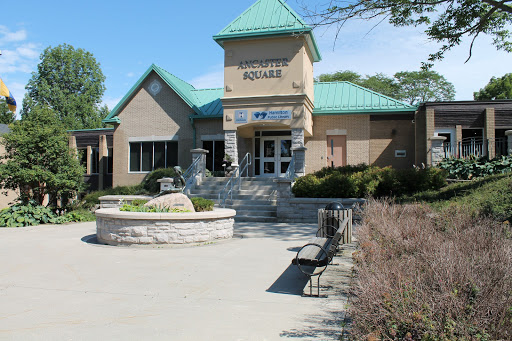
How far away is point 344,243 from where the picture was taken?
346 inches

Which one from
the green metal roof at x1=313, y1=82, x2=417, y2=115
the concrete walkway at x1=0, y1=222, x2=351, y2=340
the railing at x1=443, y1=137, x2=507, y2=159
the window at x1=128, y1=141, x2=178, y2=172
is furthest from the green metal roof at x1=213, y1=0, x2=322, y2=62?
the concrete walkway at x1=0, y1=222, x2=351, y2=340

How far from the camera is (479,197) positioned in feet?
33.7

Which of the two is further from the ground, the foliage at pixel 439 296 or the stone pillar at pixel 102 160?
the stone pillar at pixel 102 160

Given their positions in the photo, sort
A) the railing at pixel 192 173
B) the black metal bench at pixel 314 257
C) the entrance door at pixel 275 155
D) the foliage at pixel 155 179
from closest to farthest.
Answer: the black metal bench at pixel 314 257, the railing at pixel 192 173, the foliage at pixel 155 179, the entrance door at pixel 275 155

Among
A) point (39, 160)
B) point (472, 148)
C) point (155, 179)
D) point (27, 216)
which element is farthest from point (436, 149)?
point (27, 216)

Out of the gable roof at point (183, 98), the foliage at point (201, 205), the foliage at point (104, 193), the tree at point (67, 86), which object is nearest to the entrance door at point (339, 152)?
the gable roof at point (183, 98)

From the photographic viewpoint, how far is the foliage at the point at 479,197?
8273 millimetres

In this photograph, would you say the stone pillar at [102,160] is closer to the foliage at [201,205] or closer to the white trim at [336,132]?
the white trim at [336,132]

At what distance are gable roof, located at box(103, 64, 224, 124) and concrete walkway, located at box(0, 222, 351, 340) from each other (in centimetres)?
1353

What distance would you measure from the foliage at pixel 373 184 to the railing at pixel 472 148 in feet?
15.0

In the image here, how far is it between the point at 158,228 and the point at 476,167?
1204 centimetres

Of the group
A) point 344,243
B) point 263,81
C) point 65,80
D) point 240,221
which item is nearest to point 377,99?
point 263,81

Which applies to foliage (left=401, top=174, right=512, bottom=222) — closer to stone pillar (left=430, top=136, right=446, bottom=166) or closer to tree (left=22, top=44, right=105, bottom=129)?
stone pillar (left=430, top=136, right=446, bottom=166)

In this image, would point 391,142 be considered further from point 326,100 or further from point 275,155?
point 275,155
